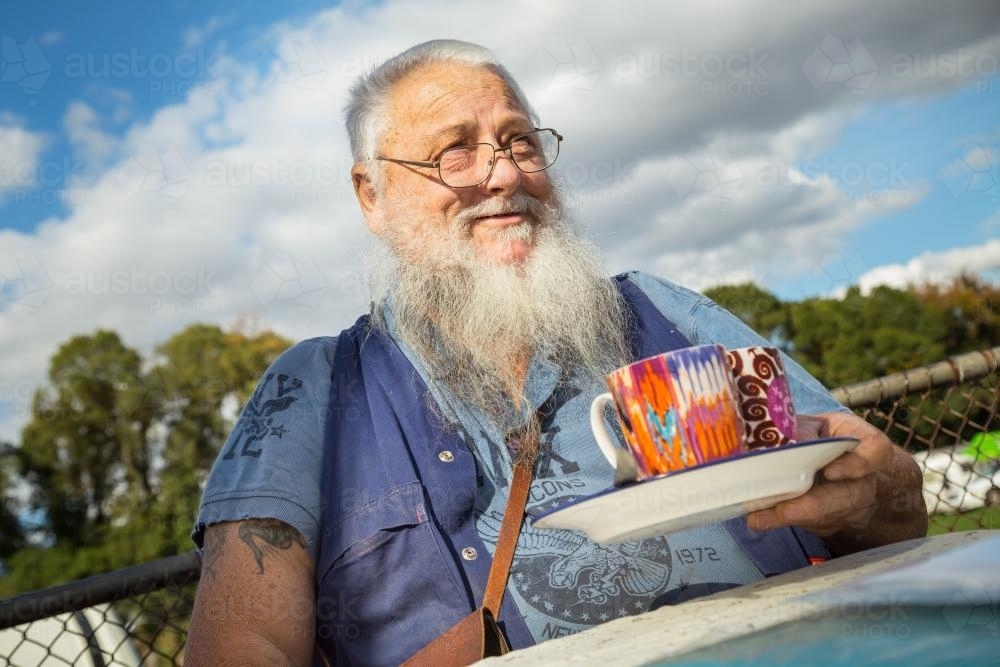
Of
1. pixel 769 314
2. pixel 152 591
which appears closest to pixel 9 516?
pixel 152 591

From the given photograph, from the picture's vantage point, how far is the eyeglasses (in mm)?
2506

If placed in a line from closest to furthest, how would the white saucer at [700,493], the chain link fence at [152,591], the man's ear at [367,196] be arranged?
the white saucer at [700,493] < the chain link fence at [152,591] < the man's ear at [367,196]

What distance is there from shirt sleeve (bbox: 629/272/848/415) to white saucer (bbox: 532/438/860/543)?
658 mm

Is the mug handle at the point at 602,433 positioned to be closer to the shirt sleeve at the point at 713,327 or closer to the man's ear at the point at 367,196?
the shirt sleeve at the point at 713,327

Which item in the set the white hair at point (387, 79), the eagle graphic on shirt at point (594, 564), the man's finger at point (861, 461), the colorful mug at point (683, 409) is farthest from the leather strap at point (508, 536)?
the white hair at point (387, 79)

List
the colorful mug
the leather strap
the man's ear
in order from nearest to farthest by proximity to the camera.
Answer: the colorful mug, the leather strap, the man's ear

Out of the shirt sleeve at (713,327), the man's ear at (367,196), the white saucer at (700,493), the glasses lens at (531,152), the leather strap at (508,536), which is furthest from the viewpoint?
the man's ear at (367,196)

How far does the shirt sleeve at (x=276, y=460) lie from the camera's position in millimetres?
1755

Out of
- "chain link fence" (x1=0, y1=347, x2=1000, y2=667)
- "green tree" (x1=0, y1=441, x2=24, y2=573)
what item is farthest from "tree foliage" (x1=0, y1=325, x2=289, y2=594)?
"chain link fence" (x1=0, y1=347, x2=1000, y2=667)

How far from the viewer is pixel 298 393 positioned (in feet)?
6.59

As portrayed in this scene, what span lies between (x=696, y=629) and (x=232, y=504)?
1025 mm

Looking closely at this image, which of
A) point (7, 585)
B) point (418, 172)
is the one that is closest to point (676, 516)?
point (418, 172)

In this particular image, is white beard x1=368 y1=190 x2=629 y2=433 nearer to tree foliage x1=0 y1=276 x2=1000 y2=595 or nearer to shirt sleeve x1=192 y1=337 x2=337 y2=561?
shirt sleeve x1=192 y1=337 x2=337 y2=561

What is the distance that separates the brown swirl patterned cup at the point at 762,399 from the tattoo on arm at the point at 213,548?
109cm
